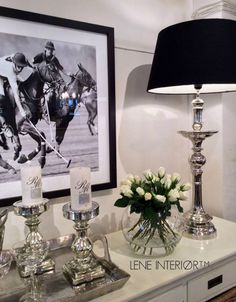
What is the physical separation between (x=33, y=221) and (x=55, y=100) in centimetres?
49

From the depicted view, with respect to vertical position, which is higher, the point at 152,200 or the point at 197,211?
the point at 152,200

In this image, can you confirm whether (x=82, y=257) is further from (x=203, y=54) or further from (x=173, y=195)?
(x=203, y=54)

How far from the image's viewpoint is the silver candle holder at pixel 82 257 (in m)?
0.92

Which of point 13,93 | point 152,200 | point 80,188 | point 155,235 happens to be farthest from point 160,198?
point 13,93

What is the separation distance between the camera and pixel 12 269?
1.01 meters

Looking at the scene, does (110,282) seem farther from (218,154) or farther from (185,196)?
(218,154)

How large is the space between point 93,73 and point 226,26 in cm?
57

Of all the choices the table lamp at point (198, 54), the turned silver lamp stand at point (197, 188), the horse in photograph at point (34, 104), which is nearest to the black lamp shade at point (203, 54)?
the table lamp at point (198, 54)

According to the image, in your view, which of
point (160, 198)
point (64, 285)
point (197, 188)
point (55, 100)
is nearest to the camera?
point (64, 285)

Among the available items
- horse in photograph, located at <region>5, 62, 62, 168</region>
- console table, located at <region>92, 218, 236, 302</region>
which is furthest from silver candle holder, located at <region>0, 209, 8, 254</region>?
console table, located at <region>92, 218, 236, 302</region>

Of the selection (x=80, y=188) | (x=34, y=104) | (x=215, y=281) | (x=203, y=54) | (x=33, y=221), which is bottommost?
(x=215, y=281)

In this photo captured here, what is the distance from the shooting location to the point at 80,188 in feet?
3.05

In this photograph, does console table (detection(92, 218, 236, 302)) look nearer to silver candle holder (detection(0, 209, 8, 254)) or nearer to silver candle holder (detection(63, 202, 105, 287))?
silver candle holder (detection(63, 202, 105, 287))

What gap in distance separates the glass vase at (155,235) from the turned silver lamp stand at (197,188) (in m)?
0.16
